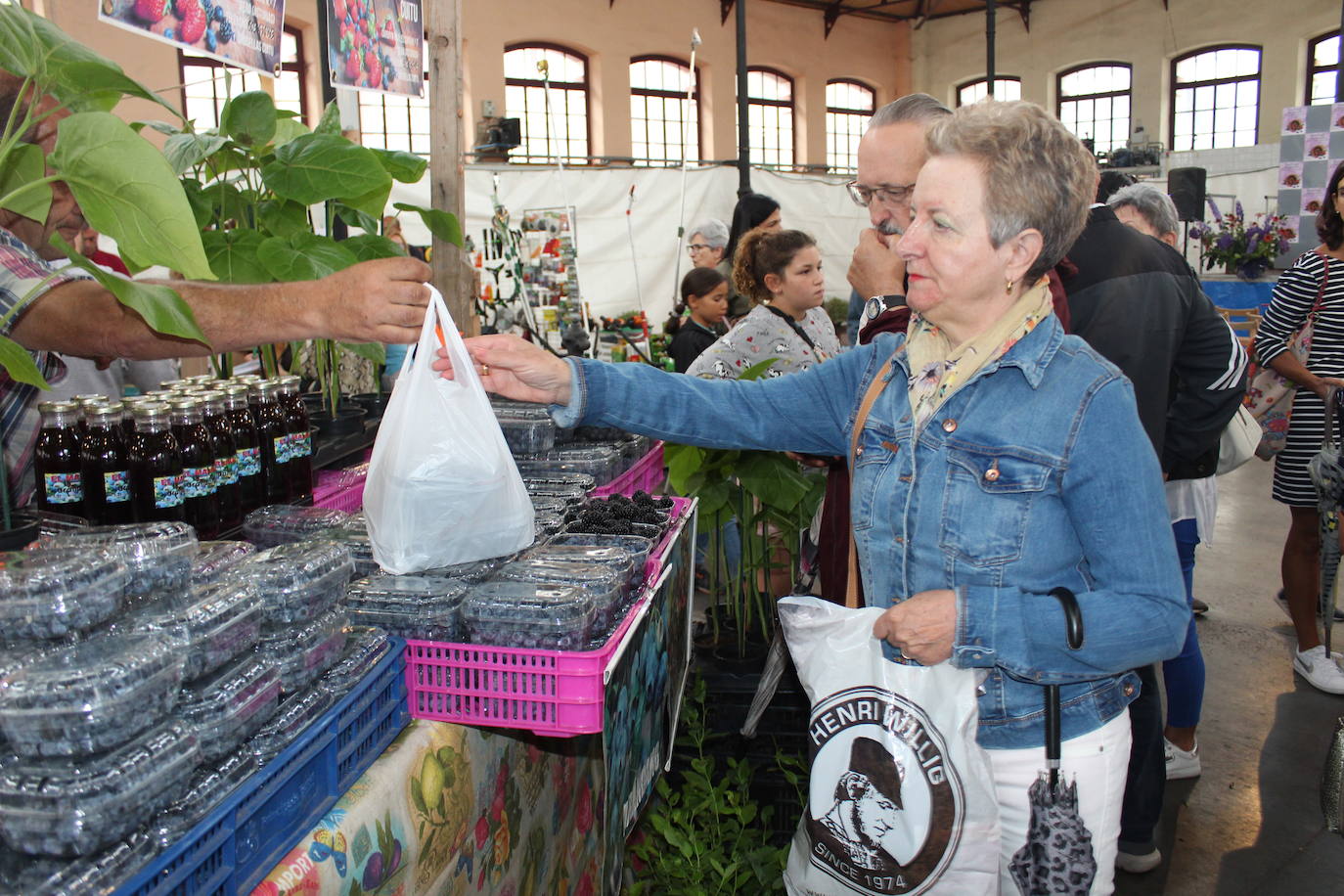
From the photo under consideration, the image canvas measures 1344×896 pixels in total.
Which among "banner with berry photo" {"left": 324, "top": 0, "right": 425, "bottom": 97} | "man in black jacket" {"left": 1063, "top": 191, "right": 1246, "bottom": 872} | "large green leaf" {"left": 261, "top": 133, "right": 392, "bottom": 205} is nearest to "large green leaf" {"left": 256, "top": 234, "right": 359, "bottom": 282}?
"large green leaf" {"left": 261, "top": 133, "right": 392, "bottom": 205}

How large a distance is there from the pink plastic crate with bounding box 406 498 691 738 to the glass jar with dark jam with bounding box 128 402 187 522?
579mm

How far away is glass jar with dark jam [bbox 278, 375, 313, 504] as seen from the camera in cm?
203

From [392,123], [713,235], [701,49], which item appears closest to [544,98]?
[392,123]

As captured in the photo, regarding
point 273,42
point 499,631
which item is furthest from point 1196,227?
point 499,631

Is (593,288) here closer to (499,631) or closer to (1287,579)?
(1287,579)

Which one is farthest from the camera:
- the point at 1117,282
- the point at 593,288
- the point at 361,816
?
the point at 593,288

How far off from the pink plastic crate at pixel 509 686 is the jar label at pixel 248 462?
0.69 meters

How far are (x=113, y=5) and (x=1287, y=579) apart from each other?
4.00 m

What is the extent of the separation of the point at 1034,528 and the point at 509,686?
29.2 inches

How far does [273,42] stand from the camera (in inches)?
95.4

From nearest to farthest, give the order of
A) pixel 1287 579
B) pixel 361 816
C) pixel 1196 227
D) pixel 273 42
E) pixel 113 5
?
pixel 361 816 → pixel 113 5 → pixel 273 42 → pixel 1287 579 → pixel 1196 227

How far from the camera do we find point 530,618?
4.44 ft

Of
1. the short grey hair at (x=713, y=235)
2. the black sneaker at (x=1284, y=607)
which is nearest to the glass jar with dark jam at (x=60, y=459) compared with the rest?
the short grey hair at (x=713, y=235)

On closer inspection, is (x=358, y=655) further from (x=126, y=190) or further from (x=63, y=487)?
(x=63, y=487)
